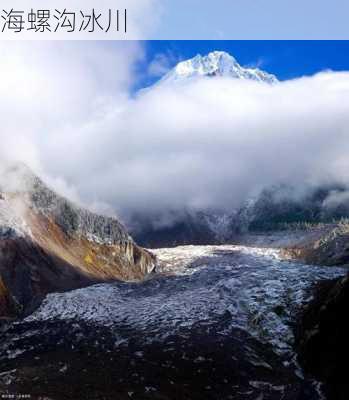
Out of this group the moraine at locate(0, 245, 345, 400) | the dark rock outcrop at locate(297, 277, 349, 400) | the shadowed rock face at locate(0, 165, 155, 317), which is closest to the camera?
the dark rock outcrop at locate(297, 277, 349, 400)

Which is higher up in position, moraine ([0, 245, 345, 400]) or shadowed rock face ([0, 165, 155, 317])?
shadowed rock face ([0, 165, 155, 317])

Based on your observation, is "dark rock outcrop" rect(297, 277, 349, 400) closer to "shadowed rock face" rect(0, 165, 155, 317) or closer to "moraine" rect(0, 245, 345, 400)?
"moraine" rect(0, 245, 345, 400)

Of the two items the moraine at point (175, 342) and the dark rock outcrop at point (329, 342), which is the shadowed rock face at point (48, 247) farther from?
the dark rock outcrop at point (329, 342)

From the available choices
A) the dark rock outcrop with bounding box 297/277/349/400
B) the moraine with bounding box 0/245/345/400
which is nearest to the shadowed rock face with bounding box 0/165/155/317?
the moraine with bounding box 0/245/345/400

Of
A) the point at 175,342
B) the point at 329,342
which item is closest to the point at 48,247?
the point at 175,342

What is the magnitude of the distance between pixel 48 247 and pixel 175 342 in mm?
56641

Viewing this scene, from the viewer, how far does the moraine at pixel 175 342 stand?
36750 millimetres

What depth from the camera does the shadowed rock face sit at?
7619 centimetres

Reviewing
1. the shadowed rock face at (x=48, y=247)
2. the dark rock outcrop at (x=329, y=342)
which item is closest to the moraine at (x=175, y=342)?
the dark rock outcrop at (x=329, y=342)

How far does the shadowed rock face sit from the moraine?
8371mm

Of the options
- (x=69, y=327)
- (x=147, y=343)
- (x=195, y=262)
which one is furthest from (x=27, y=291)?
(x=195, y=262)

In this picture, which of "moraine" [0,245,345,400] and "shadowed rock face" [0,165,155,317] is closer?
"moraine" [0,245,345,400]

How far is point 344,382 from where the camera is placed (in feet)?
115

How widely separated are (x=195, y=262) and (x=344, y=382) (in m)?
147
